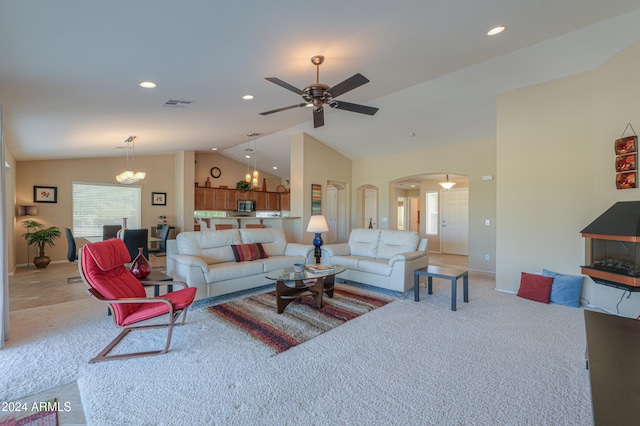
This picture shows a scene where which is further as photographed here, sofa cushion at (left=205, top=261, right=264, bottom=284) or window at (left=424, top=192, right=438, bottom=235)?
window at (left=424, top=192, right=438, bottom=235)

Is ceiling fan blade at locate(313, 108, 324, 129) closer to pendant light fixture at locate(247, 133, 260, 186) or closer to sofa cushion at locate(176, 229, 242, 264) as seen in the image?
sofa cushion at locate(176, 229, 242, 264)

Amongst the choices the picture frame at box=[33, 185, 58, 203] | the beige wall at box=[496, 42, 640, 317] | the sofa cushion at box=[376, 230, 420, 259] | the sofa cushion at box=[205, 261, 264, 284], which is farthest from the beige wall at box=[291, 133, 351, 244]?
the picture frame at box=[33, 185, 58, 203]

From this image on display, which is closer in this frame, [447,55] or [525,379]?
[525,379]

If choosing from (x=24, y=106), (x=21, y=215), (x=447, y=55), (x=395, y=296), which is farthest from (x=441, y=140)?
(x=21, y=215)

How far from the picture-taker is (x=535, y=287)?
4.16m

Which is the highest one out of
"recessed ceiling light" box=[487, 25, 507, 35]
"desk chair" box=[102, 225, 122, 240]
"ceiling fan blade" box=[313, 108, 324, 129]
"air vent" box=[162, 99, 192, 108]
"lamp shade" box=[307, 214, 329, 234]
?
"recessed ceiling light" box=[487, 25, 507, 35]

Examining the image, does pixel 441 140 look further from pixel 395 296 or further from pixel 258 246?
pixel 258 246

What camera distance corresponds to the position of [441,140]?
21.6 ft

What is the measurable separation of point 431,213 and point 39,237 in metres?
10.1

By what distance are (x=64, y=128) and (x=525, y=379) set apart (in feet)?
20.5

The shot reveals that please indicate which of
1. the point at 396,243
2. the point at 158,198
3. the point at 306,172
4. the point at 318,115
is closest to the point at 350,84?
the point at 318,115

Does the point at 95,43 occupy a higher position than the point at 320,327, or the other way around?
the point at 95,43

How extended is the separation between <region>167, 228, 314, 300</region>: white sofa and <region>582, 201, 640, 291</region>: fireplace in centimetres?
379

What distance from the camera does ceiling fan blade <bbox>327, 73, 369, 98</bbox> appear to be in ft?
9.38
